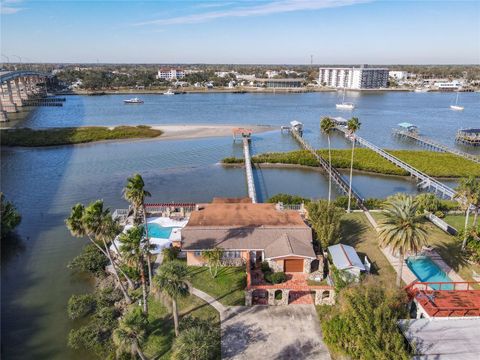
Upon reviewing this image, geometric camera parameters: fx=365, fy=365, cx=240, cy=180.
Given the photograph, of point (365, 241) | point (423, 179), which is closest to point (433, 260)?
point (365, 241)

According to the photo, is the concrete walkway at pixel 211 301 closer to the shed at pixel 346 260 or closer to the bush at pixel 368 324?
the bush at pixel 368 324

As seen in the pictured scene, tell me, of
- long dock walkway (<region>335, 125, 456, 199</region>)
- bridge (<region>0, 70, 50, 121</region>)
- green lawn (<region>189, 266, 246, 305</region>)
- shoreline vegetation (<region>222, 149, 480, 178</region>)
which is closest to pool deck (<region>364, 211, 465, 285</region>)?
green lawn (<region>189, 266, 246, 305</region>)

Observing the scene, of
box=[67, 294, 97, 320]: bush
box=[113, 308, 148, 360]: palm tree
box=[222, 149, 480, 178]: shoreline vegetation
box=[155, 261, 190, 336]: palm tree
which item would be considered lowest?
box=[67, 294, 97, 320]: bush

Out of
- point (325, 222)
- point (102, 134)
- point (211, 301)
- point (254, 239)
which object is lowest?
point (211, 301)

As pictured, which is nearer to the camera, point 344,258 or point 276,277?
point 276,277

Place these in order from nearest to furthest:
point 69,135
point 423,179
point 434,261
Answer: point 434,261, point 423,179, point 69,135

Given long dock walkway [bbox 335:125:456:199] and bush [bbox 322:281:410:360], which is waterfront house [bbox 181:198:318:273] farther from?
long dock walkway [bbox 335:125:456:199]

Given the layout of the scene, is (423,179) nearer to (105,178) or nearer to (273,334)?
(273,334)
